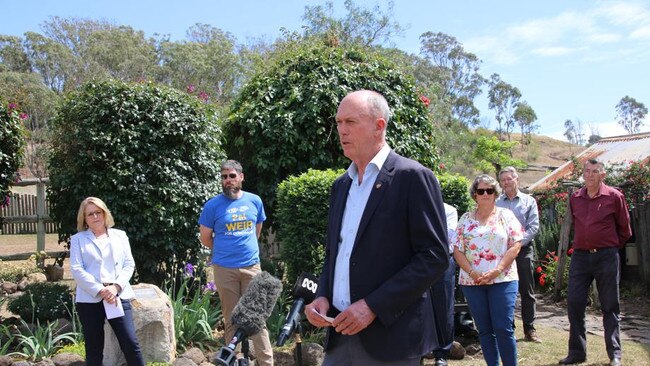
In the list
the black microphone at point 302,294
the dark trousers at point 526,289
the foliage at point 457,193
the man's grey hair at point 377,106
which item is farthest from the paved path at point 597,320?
the man's grey hair at point 377,106

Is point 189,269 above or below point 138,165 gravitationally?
below

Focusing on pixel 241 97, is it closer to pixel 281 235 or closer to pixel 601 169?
pixel 281 235

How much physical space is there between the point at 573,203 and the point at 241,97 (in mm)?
4847

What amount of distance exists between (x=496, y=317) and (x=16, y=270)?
8.19 meters

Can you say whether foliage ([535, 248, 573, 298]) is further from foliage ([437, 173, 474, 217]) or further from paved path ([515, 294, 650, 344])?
foliage ([437, 173, 474, 217])

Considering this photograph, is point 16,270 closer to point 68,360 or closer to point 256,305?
point 68,360

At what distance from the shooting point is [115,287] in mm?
5203

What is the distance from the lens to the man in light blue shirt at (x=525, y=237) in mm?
7409

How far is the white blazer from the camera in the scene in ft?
16.9

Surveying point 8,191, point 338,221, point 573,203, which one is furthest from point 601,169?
point 8,191

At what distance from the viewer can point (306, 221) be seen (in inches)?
278

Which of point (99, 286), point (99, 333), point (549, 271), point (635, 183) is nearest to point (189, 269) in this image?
point (99, 333)

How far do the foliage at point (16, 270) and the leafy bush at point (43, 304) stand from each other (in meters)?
3.03

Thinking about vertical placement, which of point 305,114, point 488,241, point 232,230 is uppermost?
point 305,114
